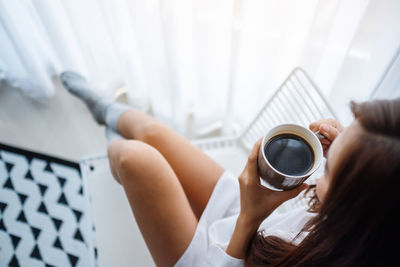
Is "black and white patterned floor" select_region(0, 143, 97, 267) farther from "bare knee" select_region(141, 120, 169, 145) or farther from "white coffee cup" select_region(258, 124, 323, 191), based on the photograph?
"white coffee cup" select_region(258, 124, 323, 191)

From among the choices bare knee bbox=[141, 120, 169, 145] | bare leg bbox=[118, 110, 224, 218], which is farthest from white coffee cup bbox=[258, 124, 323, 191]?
bare knee bbox=[141, 120, 169, 145]

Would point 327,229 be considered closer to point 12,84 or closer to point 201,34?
point 201,34

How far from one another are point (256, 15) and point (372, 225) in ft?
2.12

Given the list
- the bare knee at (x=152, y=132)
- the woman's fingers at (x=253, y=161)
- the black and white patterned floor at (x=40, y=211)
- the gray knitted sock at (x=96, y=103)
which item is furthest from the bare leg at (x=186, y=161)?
the black and white patterned floor at (x=40, y=211)

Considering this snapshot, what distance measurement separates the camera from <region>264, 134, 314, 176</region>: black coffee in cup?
16.2 inches

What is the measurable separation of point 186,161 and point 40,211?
0.73m

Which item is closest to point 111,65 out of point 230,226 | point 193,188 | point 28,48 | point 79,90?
point 79,90

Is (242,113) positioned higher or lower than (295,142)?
lower

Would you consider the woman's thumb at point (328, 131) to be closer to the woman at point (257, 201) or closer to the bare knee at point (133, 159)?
the woman at point (257, 201)

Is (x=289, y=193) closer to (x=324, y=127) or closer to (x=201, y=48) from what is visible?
(x=324, y=127)

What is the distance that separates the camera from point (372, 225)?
0.35 m

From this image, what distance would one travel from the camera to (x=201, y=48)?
95cm

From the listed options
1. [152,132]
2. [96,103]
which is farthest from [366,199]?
[96,103]

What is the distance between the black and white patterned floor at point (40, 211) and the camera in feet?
3.18
